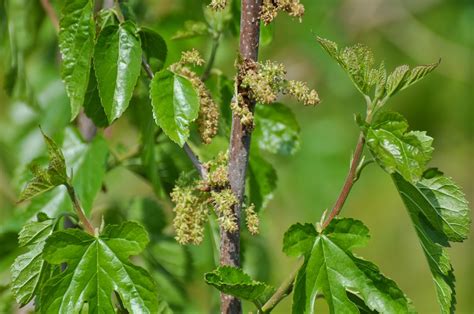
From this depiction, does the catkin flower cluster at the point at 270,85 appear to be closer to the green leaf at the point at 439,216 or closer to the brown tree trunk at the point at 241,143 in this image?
the brown tree trunk at the point at 241,143

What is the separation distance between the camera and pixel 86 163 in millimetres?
1391

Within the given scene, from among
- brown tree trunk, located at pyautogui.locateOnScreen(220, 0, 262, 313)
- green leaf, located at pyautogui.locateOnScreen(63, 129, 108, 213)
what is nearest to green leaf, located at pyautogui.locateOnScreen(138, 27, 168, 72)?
brown tree trunk, located at pyautogui.locateOnScreen(220, 0, 262, 313)

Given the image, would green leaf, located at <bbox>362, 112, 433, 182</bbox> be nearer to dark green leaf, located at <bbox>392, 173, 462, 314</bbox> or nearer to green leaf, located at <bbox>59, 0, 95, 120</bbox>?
dark green leaf, located at <bbox>392, 173, 462, 314</bbox>

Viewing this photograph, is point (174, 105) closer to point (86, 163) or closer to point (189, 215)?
point (189, 215)

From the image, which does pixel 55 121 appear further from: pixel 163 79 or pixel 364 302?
pixel 364 302

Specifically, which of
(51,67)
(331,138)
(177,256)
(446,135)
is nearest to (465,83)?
(446,135)

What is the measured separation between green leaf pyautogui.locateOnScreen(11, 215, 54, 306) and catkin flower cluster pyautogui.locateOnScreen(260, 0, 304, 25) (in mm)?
378

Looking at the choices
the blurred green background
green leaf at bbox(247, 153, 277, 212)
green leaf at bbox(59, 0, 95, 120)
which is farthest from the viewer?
the blurred green background

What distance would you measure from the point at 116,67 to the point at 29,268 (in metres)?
0.27

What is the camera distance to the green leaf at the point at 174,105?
1.00 m

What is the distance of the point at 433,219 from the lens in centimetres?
102

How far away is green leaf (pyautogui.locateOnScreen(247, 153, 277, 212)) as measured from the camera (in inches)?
50.9

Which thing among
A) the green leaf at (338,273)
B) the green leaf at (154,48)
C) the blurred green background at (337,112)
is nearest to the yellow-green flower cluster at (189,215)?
the green leaf at (338,273)

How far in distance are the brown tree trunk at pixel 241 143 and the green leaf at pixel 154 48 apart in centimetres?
17
